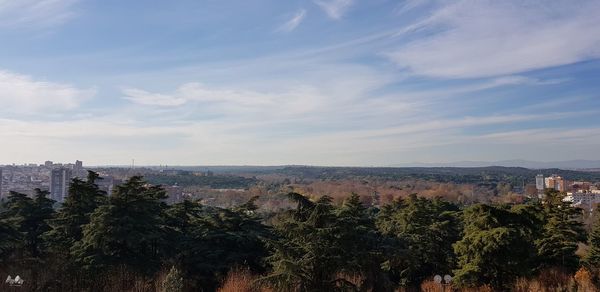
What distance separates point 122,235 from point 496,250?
9.34m

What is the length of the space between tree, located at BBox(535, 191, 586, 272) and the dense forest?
38 mm

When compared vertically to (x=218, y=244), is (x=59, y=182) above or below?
below

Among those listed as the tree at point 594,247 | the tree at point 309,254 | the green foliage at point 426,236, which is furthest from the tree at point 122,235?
the tree at point 594,247

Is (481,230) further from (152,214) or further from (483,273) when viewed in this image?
(152,214)

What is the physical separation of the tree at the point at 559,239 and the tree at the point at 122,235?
11.4 m

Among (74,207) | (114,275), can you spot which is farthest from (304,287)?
(74,207)

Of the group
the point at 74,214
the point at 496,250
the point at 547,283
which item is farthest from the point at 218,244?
the point at 547,283

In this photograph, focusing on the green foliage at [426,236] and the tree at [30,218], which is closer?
the green foliage at [426,236]

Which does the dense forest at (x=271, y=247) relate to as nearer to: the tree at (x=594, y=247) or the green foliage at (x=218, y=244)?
the green foliage at (x=218, y=244)

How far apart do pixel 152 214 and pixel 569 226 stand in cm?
1314

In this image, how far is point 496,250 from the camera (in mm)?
11414

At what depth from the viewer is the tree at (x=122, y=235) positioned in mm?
12281

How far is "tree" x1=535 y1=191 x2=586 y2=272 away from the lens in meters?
14.9

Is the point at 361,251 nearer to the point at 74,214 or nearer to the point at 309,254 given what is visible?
the point at 309,254
